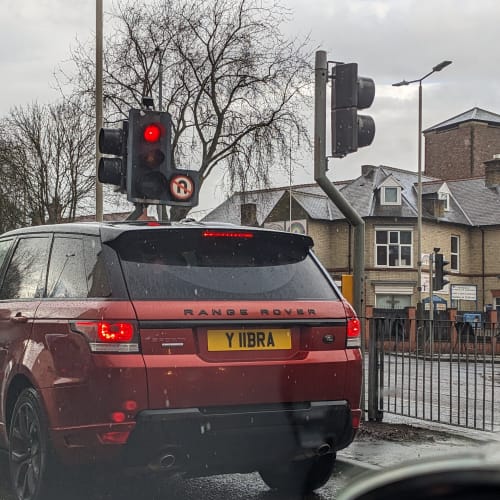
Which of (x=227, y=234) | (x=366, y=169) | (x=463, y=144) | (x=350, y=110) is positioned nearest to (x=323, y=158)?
(x=350, y=110)

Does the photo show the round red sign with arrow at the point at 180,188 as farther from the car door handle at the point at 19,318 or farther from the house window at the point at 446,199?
the house window at the point at 446,199

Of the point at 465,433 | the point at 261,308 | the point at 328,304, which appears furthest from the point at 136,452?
the point at 465,433

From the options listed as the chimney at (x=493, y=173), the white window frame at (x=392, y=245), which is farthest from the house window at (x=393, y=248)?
the chimney at (x=493, y=173)

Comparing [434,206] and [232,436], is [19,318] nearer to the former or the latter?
[232,436]

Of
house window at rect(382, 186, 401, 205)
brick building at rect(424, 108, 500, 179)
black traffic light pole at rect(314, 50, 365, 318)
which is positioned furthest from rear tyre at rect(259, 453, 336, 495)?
brick building at rect(424, 108, 500, 179)

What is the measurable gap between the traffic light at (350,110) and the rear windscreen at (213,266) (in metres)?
3.08

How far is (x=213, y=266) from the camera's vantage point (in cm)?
518

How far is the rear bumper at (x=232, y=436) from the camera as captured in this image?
4.74 m

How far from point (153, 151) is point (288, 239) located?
4.78 metres

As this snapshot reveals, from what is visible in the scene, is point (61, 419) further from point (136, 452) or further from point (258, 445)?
point (258, 445)

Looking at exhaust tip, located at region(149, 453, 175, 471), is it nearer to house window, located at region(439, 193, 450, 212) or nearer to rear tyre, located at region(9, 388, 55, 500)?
rear tyre, located at region(9, 388, 55, 500)

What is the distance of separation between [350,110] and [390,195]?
158ft

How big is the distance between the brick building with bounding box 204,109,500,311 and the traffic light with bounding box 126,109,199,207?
4260 cm

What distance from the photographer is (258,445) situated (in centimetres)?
498
